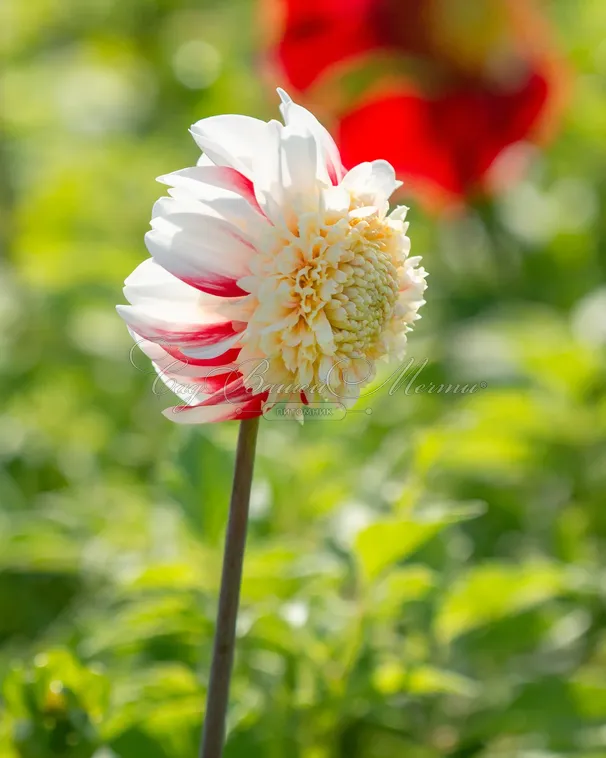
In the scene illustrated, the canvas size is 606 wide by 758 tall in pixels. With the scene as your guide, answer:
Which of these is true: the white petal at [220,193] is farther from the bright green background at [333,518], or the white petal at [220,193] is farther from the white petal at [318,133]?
the bright green background at [333,518]

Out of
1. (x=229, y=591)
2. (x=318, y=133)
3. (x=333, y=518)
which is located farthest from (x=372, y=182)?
(x=333, y=518)

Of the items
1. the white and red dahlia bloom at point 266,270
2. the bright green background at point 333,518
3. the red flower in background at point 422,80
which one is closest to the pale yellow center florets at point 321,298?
the white and red dahlia bloom at point 266,270

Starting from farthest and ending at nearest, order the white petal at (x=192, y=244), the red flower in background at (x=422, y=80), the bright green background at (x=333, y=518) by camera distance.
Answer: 1. the red flower in background at (x=422, y=80)
2. the bright green background at (x=333, y=518)
3. the white petal at (x=192, y=244)

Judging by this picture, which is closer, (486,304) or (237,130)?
(237,130)

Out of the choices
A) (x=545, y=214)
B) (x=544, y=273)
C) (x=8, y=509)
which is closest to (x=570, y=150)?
(x=545, y=214)

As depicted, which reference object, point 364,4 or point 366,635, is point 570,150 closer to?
point 364,4

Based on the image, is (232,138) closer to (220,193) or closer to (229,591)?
(220,193)

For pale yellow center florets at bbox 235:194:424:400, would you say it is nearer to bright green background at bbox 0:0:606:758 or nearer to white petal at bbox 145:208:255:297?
white petal at bbox 145:208:255:297

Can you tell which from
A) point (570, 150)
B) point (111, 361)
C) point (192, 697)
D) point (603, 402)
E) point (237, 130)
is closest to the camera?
point (237, 130)
